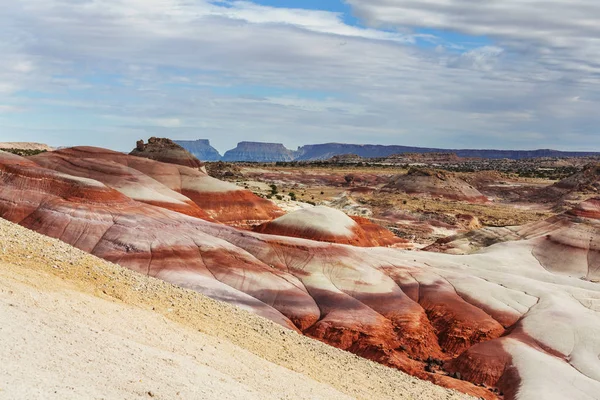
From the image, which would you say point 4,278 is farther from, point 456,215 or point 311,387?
point 456,215

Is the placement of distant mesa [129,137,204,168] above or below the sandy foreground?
above

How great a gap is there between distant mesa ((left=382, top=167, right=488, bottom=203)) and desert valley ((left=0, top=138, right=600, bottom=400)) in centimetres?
4486

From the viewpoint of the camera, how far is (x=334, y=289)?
36.5 meters

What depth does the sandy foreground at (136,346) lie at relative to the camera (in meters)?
12.6

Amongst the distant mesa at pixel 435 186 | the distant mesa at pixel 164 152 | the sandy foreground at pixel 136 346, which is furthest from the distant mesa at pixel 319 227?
the distant mesa at pixel 435 186

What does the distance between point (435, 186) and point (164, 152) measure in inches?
2047

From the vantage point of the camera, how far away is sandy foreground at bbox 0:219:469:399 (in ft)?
41.4

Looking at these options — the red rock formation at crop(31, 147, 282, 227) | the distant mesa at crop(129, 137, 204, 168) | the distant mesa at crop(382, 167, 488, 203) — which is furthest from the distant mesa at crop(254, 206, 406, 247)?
the distant mesa at crop(382, 167, 488, 203)

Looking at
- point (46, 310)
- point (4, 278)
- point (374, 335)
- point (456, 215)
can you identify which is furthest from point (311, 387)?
point (456, 215)

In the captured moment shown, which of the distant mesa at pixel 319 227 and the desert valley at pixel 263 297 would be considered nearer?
the desert valley at pixel 263 297

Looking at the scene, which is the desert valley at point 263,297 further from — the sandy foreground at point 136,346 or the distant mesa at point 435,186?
the distant mesa at point 435,186

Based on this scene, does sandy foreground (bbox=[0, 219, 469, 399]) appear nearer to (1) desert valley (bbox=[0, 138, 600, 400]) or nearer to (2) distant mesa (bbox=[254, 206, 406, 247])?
Result: (1) desert valley (bbox=[0, 138, 600, 400])

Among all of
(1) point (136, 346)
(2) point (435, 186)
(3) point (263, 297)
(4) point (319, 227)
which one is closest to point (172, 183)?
(4) point (319, 227)

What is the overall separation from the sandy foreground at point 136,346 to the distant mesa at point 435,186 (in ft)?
303
